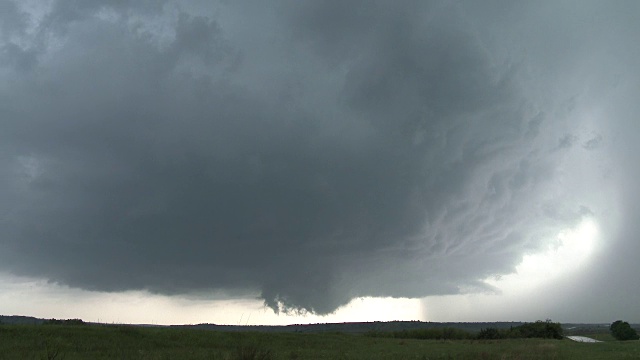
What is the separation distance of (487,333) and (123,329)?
84.3 meters

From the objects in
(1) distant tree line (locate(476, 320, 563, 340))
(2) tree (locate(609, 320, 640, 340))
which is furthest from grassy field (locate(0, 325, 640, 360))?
(2) tree (locate(609, 320, 640, 340))

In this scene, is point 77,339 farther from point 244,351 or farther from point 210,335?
point 244,351

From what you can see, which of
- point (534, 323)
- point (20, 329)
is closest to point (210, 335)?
point (20, 329)

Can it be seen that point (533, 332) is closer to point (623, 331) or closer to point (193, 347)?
point (623, 331)

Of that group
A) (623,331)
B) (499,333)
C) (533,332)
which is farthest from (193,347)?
(623,331)

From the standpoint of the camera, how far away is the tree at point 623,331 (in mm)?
135450

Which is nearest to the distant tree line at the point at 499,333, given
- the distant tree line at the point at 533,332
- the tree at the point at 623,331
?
the distant tree line at the point at 533,332

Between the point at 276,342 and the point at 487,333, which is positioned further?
the point at 487,333

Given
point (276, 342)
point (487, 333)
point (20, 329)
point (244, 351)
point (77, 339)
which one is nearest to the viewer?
point (244, 351)

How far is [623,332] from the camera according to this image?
139250mm

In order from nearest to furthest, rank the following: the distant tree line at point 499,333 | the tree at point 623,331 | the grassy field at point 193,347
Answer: the grassy field at point 193,347, the distant tree line at point 499,333, the tree at point 623,331

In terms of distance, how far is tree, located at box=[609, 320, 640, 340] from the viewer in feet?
444

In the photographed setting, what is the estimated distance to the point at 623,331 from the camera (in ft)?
458

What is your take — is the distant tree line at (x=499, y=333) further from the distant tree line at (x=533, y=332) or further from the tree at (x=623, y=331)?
the tree at (x=623, y=331)
